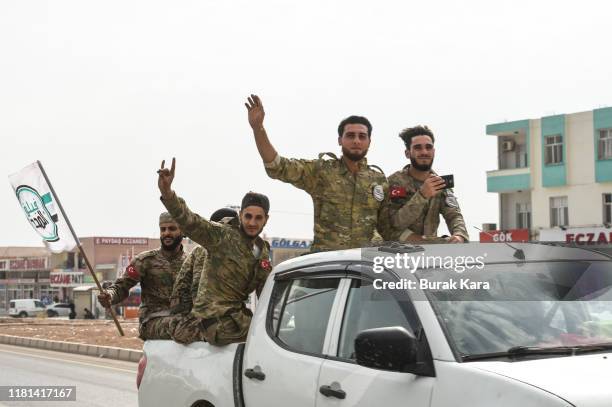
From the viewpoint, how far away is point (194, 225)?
5938 millimetres

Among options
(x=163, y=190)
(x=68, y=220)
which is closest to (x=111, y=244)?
(x=68, y=220)

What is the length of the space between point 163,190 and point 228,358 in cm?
130

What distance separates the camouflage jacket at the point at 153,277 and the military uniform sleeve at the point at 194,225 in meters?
2.79

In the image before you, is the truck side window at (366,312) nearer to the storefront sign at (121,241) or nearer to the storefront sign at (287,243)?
the storefront sign at (287,243)

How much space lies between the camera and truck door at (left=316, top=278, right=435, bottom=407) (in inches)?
153

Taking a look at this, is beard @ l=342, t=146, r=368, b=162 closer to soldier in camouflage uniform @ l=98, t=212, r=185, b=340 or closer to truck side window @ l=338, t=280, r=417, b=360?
truck side window @ l=338, t=280, r=417, b=360

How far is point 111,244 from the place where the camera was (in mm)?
91312

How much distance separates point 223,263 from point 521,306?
236cm

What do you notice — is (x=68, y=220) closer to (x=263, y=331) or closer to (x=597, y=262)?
(x=263, y=331)

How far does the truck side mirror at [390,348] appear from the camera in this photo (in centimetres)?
380

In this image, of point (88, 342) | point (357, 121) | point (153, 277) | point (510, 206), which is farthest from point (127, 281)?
point (510, 206)

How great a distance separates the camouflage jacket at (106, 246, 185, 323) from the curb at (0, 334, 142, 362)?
1077 cm

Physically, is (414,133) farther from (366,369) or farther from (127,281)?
(127,281)

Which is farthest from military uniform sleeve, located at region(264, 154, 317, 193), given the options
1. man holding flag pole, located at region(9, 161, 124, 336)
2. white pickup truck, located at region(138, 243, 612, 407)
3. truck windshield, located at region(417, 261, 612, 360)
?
man holding flag pole, located at region(9, 161, 124, 336)
